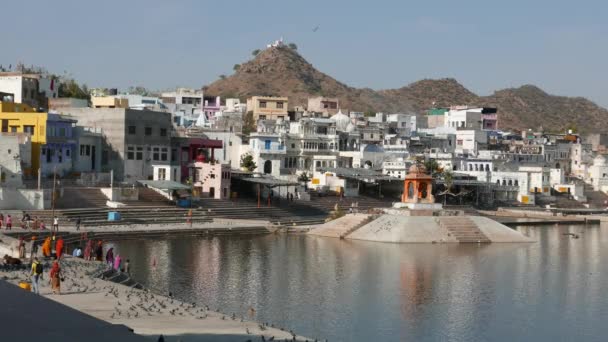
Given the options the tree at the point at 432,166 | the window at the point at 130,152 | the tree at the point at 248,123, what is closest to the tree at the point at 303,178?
the tree at the point at 432,166

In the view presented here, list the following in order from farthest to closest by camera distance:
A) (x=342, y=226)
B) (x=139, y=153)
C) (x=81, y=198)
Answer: (x=139, y=153), (x=342, y=226), (x=81, y=198)

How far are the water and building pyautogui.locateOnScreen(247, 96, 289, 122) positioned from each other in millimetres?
50139

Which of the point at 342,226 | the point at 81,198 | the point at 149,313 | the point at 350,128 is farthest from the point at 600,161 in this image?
the point at 149,313

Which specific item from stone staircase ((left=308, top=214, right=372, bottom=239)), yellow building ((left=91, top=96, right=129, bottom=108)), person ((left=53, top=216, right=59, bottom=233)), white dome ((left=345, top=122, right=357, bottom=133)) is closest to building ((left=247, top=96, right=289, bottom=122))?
white dome ((left=345, top=122, right=357, bottom=133))

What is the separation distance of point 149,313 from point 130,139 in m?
44.8

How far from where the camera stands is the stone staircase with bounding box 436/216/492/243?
63.3 meters

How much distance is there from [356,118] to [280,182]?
129 ft

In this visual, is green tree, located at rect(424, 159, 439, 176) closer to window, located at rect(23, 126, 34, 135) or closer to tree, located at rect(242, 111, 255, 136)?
→ tree, located at rect(242, 111, 255, 136)

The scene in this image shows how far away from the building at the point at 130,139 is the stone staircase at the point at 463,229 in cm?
2010

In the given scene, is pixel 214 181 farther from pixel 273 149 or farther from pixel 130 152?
pixel 273 149

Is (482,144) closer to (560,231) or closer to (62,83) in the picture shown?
(560,231)

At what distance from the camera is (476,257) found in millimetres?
54750

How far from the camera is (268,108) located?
113 metres

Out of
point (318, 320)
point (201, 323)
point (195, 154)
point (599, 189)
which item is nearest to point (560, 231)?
point (195, 154)
